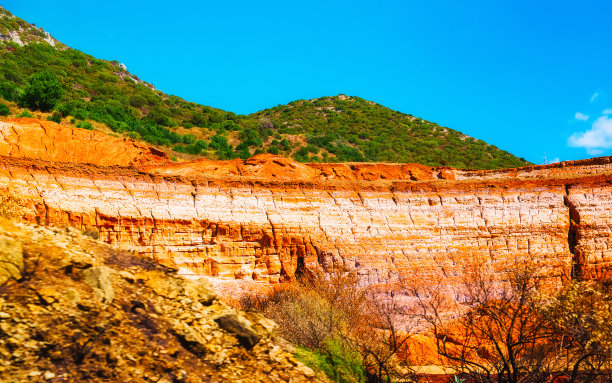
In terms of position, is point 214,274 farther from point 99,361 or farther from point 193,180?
point 99,361

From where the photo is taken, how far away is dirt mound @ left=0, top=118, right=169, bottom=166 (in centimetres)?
2006

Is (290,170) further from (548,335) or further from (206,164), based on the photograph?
(548,335)

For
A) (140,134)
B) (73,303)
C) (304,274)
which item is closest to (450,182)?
(304,274)

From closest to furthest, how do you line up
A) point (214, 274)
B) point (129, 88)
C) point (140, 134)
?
1. point (214, 274)
2. point (140, 134)
3. point (129, 88)

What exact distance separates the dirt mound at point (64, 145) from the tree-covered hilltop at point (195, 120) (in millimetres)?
8120

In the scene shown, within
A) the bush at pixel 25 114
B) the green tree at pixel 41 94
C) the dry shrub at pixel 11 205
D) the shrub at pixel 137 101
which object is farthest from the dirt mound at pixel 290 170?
the shrub at pixel 137 101

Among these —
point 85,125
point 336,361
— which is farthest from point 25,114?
point 336,361

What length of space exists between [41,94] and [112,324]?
107ft

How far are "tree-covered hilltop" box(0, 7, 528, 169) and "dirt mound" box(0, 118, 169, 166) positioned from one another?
8.12 m

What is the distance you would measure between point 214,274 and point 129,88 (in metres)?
45.6

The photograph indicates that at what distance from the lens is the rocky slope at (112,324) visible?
17.5 ft

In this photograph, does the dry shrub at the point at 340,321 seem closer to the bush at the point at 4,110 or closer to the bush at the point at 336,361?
the bush at the point at 336,361

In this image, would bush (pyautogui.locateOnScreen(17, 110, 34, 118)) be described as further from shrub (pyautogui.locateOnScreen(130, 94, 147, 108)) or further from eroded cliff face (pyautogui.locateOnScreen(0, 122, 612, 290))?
shrub (pyautogui.locateOnScreen(130, 94, 147, 108))

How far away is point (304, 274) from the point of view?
→ 53.1ft
